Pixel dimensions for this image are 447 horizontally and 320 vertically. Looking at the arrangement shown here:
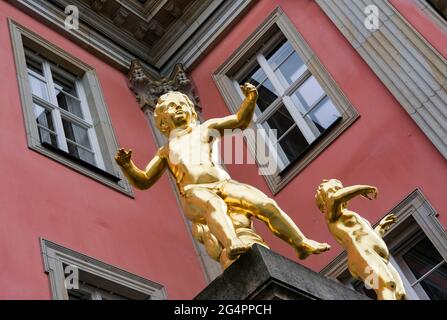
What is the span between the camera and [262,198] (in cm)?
457

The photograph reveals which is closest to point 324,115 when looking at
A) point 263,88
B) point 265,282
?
point 263,88

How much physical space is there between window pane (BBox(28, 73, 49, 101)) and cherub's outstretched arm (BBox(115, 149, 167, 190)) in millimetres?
5114

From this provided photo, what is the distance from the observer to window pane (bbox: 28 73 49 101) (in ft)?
32.5

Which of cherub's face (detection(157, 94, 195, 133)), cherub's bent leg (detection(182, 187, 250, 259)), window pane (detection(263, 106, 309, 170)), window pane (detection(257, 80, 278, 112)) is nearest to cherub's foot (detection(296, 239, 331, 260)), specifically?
cherub's bent leg (detection(182, 187, 250, 259))

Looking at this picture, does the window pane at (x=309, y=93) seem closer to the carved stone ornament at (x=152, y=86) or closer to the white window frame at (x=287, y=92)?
the white window frame at (x=287, y=92)

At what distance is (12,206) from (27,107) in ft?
6.27

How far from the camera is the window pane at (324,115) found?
9688mm

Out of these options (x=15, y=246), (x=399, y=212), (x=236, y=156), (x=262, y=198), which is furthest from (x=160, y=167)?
(x=236, y=156)

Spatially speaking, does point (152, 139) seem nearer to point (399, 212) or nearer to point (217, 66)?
point (217, 66)

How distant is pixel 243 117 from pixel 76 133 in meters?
5.26

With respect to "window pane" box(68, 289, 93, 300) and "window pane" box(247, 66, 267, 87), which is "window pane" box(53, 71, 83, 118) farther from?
"window pane" box(68, 289, 93, 300)

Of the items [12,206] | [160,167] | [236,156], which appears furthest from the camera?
[236,156]

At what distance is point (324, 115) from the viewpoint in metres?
9.85

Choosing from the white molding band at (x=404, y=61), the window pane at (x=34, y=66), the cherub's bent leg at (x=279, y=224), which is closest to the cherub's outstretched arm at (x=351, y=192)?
the cherub's bent leg at (x=279, y=224)
